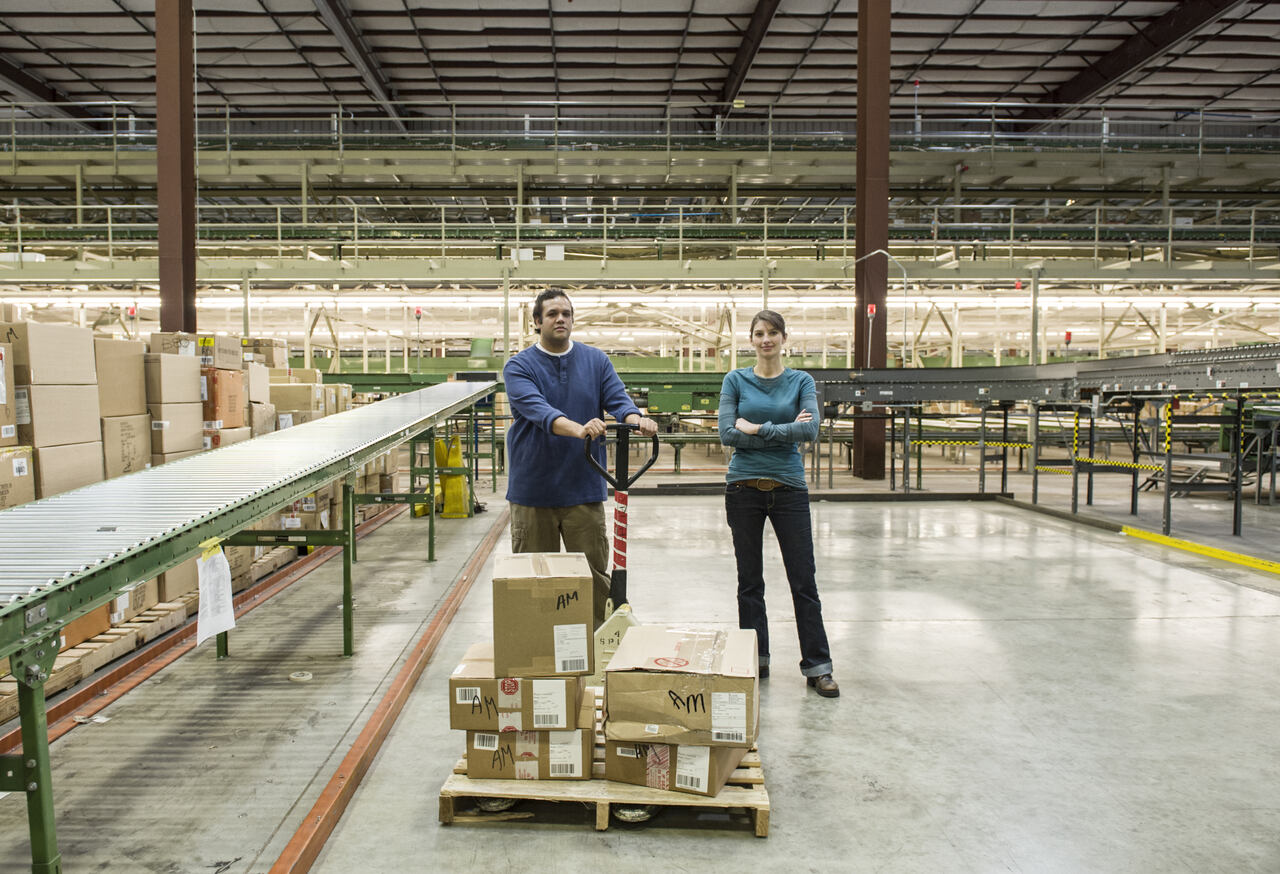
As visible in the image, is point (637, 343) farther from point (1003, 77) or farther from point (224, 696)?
point (224, 696)

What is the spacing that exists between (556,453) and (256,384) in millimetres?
3959

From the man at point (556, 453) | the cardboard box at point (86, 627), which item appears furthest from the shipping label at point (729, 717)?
the cardboard box at point (86, 627)

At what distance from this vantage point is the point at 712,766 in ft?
7.32

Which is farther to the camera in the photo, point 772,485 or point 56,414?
point 56,414

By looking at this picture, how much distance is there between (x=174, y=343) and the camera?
15.6 ft

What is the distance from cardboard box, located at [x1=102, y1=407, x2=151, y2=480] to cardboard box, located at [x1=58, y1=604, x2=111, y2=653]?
758mm

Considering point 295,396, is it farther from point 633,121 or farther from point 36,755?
point 633,121

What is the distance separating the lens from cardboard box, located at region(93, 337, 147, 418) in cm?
393

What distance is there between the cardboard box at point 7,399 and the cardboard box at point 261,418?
232 centimetres

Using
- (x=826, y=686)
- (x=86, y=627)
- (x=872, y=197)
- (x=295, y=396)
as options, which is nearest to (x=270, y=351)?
(x=295, y=396)

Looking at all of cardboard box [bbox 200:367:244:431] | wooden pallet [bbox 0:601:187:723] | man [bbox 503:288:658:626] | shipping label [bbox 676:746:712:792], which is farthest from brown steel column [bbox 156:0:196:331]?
shipping label [bbox 676:746:712:792]

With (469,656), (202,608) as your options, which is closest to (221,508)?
(202,608)

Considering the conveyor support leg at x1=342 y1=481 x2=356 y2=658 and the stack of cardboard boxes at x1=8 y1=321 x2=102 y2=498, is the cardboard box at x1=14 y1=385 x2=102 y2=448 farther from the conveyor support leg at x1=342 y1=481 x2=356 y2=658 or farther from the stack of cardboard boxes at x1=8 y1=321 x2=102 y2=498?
the conveyor support leg at x1=342 y1=481 x2=356 y2=658

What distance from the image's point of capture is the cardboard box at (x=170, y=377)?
4.36 meters
